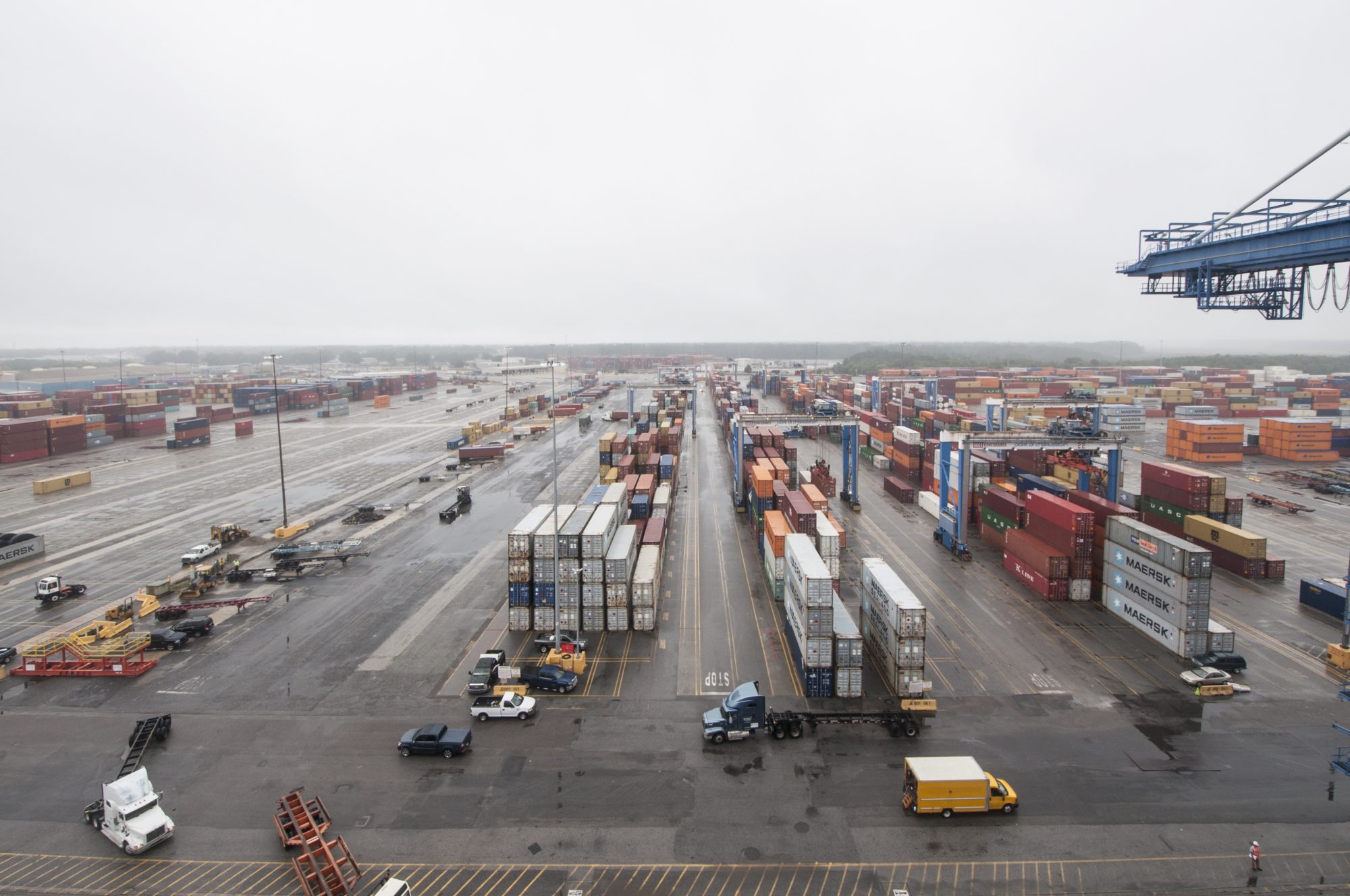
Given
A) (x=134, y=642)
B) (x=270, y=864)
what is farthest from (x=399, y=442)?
(x=270, y=864)

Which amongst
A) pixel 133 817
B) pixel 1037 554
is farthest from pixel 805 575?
pixel 133 817

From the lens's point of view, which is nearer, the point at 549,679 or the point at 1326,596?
the point at 549,679

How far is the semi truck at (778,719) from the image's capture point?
2317 centimetres

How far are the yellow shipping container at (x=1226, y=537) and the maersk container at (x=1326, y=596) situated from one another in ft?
11.7

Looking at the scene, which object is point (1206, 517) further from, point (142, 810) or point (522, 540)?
point (142, 810)

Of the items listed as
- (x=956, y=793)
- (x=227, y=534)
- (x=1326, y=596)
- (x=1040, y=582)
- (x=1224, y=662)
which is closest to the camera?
(x=956, y=793)

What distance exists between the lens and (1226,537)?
40969mm

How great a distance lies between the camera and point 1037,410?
339 feet

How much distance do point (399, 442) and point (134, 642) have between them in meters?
71.4

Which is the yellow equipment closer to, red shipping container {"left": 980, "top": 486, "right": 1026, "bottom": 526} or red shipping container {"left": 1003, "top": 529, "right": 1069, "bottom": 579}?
red shipping container {"left": 1003, "top": 529, "right": 1069, "bottom": 579}

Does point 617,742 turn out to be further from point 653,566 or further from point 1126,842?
point 1126,842

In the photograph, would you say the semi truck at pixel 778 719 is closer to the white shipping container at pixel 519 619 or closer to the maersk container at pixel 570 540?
the maersk container at pixel 570 540

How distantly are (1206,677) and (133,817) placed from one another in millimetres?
36912

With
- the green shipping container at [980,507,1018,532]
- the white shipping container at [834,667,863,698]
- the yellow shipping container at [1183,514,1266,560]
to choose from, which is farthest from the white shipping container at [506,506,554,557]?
the yellow shipping container at [1183,514,1266,560]
